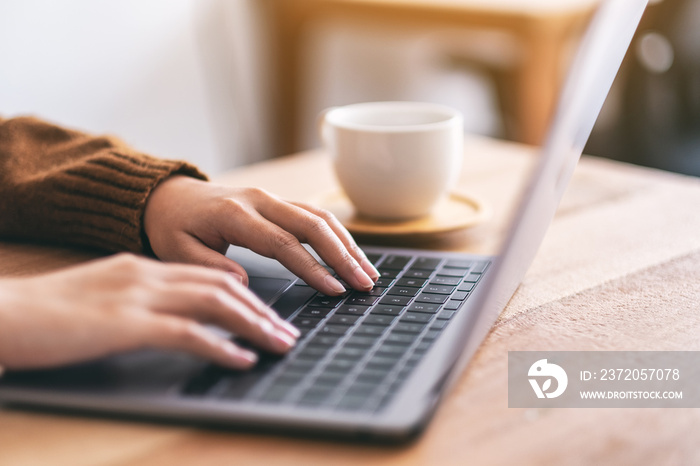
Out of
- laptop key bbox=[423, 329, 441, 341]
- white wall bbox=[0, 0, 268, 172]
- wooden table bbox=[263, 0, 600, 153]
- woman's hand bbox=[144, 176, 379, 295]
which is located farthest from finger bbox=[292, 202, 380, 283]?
white wall bbox=[0, 0, 268, 172]

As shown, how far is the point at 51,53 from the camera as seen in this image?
71.4 inches

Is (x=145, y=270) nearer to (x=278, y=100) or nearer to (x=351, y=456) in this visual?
(x=351, y=456)

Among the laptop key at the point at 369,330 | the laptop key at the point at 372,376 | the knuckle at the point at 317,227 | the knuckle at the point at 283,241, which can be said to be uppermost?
the knuckle at the point at 317,227

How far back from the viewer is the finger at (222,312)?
1.42 feet

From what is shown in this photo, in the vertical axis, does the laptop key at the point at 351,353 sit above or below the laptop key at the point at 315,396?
below

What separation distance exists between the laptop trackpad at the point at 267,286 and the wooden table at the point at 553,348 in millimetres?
171

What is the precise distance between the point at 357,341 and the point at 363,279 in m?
0.10

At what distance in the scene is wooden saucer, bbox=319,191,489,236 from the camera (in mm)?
727

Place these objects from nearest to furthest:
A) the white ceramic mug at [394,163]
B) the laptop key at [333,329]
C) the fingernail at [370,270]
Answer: the laptop key at [333,329] → the fingernail at [370,270] → the white ceramic mug at [394,163]

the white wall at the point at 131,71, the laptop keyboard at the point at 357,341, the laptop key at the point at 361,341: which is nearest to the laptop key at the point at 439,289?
the laptop keyboard at the point at 357,341

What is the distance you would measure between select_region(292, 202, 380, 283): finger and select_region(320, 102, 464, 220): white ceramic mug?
13cm

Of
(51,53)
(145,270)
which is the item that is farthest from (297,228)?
(51,53)

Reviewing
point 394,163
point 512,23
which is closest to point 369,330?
point 394,163

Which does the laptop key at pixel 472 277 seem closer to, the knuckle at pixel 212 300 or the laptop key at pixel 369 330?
the laptop key at pixel 369 330
